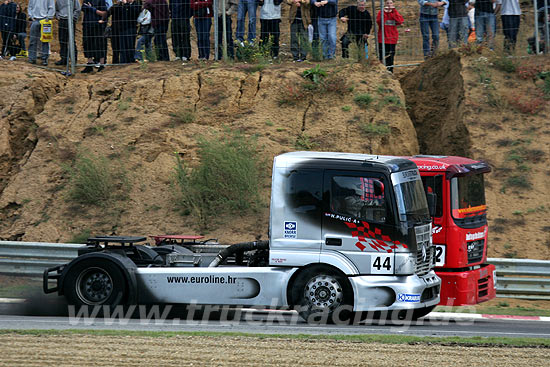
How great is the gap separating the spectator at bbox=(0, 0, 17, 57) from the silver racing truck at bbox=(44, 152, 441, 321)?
11.6 meters

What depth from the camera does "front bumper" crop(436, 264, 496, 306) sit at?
1250cm

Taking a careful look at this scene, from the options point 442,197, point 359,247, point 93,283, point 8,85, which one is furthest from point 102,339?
point 8,85

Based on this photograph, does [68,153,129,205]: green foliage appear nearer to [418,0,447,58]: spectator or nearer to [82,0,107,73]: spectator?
[82,0,107,73]: spectator

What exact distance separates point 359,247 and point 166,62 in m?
12.0

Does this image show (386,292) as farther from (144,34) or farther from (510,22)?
(144,34)

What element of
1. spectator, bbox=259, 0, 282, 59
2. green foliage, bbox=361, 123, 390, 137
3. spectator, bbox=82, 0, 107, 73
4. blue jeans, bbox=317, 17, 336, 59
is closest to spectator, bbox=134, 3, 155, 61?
spectator, bbox=82, 0, 107, 73

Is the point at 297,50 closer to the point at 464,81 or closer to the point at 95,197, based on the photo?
the point at 464,81

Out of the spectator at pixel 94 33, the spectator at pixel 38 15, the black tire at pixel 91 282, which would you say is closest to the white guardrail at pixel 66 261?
the black tire at pixel 91 282

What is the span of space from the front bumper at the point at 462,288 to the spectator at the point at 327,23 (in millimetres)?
9258

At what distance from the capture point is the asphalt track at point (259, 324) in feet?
33.9

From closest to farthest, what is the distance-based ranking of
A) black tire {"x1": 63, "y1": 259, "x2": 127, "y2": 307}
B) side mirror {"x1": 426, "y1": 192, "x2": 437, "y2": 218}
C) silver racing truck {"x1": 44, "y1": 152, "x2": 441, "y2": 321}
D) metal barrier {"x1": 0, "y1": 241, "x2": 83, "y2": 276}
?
silver racing truck {"x1": 44, "y1": 152, "x2": 441, "y2": 321}, black tire {"x1": 63, "y1": 259, "x2": 127, "y2": 307}, side mirror {"x1": 426, "y1": 192, "x2": 437, "y2": 218}, metal barrier {"x1": 0, "y1": 241, "x2": 83, "y2": 276}

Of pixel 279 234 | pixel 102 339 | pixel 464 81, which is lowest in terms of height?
pixel 102 339

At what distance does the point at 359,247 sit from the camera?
1102 cm

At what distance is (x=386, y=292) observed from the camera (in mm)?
10953
